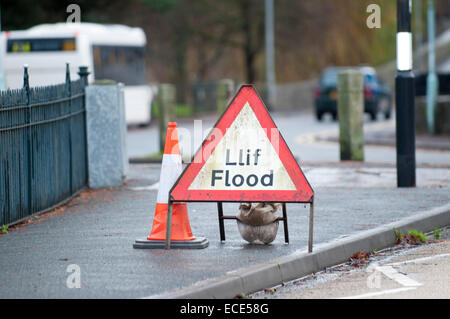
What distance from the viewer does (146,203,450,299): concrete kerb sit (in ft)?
22.5

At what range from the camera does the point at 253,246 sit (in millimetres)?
8539

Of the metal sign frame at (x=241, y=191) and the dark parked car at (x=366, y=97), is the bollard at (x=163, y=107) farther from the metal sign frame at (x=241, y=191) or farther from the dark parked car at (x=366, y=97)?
the dark parked car at (x=366, y=97)

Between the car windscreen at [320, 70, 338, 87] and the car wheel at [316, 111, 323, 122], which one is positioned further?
the car wheel at [316, 111, 323, 122]

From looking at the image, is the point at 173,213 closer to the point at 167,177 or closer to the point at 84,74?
the point at 167,177

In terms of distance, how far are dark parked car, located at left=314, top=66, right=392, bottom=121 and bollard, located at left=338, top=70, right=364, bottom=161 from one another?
1638 cm

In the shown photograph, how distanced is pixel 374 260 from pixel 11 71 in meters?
22.4

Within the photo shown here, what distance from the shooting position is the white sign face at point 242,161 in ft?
27.2

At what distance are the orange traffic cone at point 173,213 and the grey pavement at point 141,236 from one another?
6.5 inches

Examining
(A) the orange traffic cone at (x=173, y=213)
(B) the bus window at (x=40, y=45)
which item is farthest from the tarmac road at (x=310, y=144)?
(A) the orange traffic cone at (x=173, y=213)

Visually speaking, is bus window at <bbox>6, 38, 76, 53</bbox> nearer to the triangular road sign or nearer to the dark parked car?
the dark parked car

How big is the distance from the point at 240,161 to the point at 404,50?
4553mm

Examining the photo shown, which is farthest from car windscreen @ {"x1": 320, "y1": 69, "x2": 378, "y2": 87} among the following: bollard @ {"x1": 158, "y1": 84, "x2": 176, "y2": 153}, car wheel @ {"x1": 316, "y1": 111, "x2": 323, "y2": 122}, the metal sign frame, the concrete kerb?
the metal sign frame

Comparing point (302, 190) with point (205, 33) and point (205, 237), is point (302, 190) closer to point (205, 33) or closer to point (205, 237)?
point (205, 237)
